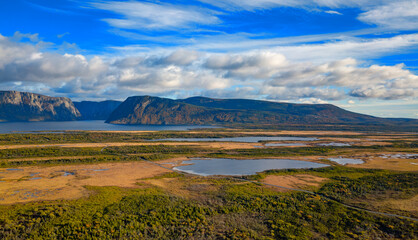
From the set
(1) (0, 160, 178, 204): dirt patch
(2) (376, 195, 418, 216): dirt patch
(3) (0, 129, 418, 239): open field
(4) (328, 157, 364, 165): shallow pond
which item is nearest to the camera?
(3) (0, 129, 418, 239): open field

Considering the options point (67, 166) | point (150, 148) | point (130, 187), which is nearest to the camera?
point (130, 187)

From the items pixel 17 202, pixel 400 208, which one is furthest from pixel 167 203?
pixel 400 208

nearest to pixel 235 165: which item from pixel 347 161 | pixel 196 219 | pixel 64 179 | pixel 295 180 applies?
pixel 295 180

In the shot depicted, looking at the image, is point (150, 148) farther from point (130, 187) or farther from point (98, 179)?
point (130, 187)

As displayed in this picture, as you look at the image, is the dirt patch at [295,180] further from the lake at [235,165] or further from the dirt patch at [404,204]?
the dirt patch at [404,204]

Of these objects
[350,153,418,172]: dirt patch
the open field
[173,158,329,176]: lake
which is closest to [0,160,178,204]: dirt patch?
the open field

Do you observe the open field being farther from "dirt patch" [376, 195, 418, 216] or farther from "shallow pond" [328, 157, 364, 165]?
"shallow pond" [328, 157, 364, 165]

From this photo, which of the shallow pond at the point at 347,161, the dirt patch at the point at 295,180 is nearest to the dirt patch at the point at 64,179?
the dirt patch at the point at 295,180
